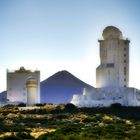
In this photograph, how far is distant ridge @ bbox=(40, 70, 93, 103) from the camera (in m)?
143

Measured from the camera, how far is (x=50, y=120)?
156 ft

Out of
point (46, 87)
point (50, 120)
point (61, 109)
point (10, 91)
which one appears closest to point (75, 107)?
point (61, 109)

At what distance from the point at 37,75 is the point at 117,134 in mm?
53097

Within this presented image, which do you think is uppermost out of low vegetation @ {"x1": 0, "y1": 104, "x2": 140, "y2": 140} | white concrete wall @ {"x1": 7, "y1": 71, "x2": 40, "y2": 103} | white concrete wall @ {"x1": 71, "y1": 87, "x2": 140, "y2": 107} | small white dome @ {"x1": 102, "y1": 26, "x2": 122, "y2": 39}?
small white dome @ {"x1": 102, "y1": 26, "x2": 122, "y2": 39}

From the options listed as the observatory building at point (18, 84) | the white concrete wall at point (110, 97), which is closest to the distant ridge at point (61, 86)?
the observatory building at point (18, 84)

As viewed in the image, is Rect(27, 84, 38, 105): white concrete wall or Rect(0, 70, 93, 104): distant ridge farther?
Rect(0, 70, 93, 104): distant ridge

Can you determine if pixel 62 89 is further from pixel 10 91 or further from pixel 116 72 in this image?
pixel 116 72

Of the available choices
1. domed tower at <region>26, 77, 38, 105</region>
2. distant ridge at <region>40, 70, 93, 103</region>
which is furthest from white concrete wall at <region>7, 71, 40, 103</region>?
distant ridge at <region>40, 70, 93, 103</region>

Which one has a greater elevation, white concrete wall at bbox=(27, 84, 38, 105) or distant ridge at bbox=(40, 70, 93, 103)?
distant ridge at bbox=(40, 70, 93, 103)

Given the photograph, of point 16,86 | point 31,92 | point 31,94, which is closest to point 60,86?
point 16,86

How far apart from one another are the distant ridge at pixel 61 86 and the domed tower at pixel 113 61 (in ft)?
242

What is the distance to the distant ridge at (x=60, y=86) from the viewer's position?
5615 inches

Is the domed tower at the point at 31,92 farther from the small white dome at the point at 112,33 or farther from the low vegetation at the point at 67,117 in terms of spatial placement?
the small white dome at the point at 112,33

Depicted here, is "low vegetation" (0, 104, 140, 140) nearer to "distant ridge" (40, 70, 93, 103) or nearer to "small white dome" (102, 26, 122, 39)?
"small white dome" (102, 26, 122, 39)
